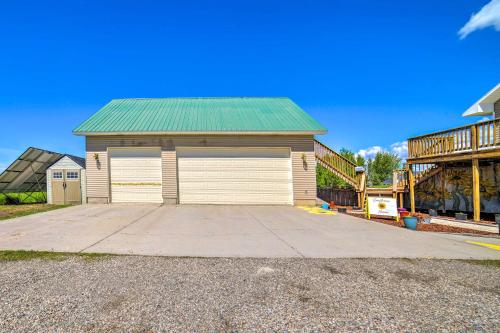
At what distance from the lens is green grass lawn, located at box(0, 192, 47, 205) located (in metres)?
12.5

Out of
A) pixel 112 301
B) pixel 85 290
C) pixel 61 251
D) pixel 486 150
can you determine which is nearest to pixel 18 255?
pixel 61 251

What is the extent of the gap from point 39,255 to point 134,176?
8024mm

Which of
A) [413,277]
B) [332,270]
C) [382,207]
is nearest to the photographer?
[413,277]

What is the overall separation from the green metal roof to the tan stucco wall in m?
0.41

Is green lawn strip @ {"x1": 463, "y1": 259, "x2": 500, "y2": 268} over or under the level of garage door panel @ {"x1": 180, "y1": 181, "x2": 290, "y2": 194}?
under

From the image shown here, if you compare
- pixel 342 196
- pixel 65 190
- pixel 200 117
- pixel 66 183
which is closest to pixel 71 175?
pixel 66 183

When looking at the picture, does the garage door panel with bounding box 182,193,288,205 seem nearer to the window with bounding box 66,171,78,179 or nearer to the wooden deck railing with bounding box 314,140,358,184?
the wooden deck railing with bounding box 314,140,358,184

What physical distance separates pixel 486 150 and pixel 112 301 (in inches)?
433

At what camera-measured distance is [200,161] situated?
1238cm

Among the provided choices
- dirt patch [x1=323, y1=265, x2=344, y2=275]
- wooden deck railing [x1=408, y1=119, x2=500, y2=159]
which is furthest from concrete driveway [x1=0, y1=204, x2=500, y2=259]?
wooden deck railing [x1=408, y1=119, x2=500, y2=159]

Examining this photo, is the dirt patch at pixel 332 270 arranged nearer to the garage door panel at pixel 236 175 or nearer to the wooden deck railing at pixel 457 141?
the wooden deck railing at pixel 457 141

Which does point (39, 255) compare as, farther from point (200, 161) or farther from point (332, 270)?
point (200, 161)

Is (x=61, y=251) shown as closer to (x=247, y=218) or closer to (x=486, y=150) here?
(x=247, y=218)

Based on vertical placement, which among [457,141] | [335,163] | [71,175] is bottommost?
[71,175]
